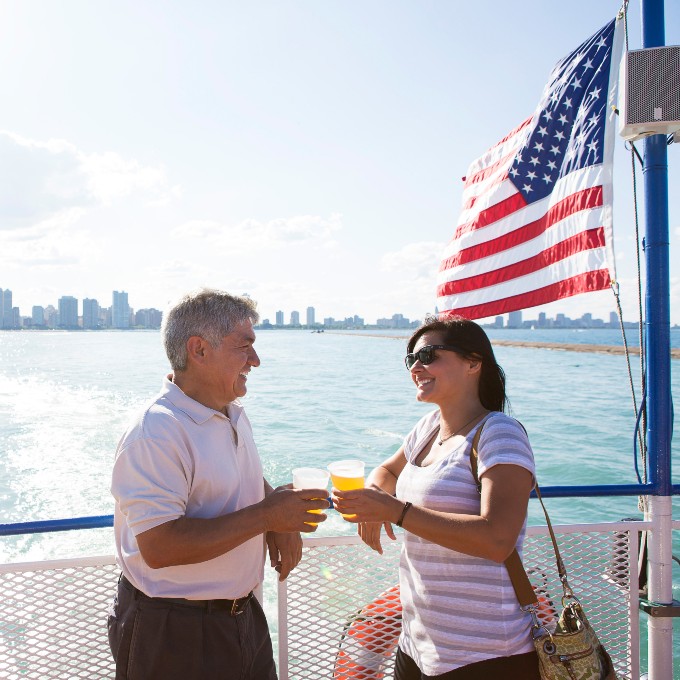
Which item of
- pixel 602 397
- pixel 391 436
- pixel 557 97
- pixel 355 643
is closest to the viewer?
pixel 355 643

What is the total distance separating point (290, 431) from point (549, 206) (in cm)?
1644

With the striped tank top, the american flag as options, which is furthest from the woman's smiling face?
the american flag

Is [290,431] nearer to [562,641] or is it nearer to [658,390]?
[658,390]

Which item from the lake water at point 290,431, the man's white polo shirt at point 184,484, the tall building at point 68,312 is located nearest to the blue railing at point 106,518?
the man's white polo shirt at point 184,484

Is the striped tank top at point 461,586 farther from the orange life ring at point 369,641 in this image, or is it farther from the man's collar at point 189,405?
the man's collar at point 189,405

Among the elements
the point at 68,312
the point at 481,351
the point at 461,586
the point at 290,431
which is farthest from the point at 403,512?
the point at 68,312

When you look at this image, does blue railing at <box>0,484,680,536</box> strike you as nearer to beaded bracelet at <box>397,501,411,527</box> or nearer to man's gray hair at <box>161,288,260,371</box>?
man's gray hair at <box>161,288,260,371</box>

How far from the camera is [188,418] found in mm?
1848

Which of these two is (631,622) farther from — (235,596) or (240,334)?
(240,334)

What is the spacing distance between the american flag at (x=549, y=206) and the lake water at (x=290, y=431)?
5125 mm

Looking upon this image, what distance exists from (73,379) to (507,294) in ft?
109

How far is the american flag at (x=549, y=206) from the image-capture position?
11.6 ft

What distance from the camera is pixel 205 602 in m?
1.88

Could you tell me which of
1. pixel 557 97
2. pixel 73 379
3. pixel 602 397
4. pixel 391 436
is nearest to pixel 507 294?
pixel 557 97
